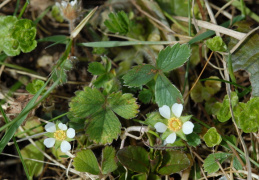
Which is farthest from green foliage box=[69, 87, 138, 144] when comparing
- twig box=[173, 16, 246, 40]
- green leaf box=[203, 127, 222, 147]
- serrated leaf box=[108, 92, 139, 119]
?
twig box=[173, 16, 246, 40]

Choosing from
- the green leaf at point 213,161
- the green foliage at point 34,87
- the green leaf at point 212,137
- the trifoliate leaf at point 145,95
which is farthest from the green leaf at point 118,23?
the green leaf at point 213,161

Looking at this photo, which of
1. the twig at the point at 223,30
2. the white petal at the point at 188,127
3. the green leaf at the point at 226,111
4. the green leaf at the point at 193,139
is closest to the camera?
the white petal at the point at 188,127

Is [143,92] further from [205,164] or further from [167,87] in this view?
[205,164]

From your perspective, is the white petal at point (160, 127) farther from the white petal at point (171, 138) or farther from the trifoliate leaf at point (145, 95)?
the trifoliate leaf at point (145, 95)

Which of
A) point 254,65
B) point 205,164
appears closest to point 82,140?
point 205,164

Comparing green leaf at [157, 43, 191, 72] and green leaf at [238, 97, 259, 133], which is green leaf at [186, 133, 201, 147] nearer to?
green leaf at [238, 97, 259, 133]

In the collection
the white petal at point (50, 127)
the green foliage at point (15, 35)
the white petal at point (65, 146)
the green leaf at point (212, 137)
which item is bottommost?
the green leaf at point (212, 137)
